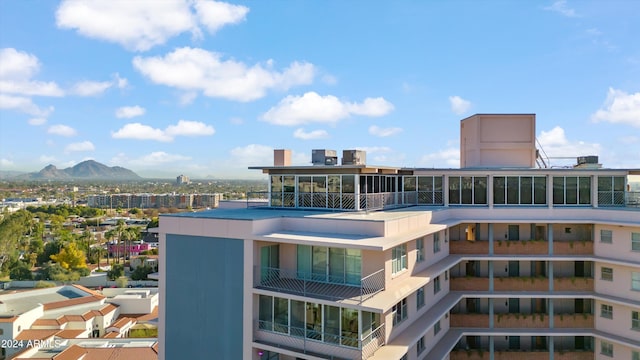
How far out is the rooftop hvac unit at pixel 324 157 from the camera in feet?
88.0

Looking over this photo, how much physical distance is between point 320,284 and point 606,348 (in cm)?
2050

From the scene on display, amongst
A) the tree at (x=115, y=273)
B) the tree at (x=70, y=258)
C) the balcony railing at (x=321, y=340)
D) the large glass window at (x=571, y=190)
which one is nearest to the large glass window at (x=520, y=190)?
the large glass window at (x=571, y=190)

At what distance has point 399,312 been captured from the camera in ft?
68.3

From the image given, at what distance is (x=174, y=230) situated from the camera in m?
21.2

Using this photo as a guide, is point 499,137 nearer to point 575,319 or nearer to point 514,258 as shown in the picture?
point 514,258

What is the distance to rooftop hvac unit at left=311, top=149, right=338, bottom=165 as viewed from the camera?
1056 inches

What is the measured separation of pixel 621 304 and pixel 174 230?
25480mm

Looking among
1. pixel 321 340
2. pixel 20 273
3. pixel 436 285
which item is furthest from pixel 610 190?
pixel 20 273

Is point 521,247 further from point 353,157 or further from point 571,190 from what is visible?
point 353,157

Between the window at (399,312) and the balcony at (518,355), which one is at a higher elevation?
the window at (399,312)

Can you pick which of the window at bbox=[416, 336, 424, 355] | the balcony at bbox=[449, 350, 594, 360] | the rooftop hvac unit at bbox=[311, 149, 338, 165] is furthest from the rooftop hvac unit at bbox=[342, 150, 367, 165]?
the balcony at bbox=[449, 350, 594, 360]

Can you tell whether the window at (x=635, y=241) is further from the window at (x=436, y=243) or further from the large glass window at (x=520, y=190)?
the window at (x=436, y=243)

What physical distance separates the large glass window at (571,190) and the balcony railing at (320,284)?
16524 mm

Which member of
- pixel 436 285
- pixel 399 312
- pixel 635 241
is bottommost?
pixel 399 312
